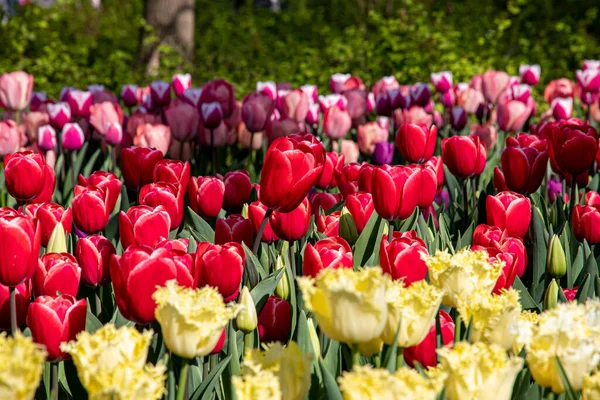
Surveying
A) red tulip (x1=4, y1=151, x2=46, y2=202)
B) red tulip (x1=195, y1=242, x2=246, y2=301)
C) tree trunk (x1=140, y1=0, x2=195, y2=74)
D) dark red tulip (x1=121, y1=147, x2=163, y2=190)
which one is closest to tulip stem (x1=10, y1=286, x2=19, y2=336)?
red tulip (x1=195, y1=242, x2=246, y2=301)

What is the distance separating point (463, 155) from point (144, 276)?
155 cm

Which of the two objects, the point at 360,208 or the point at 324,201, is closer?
the point at 360,208

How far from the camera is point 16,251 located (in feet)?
4.90

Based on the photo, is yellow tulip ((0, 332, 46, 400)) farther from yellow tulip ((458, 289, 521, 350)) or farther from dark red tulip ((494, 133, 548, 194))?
dark red tulip ((494, 133, 548, 194))

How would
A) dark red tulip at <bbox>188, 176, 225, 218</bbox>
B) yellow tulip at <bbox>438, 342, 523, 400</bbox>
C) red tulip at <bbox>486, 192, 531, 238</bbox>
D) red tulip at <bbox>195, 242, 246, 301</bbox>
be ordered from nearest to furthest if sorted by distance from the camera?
1. yellow tulip at <bbox>438, 342, 523, 400</bbox>
2. red tulip at <bbox>195, 242, 246, 301</bbox>
3. red tulip at <bbox>486, 192, 531, 238</bbox>
4. dark red tulip at <bbox>188, 176, 225, 218</bbox>

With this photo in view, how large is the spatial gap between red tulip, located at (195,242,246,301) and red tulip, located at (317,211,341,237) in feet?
1.90

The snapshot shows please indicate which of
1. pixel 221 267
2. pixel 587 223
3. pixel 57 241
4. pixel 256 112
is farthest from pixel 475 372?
pixel 256 112

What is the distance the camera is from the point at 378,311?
1.09m

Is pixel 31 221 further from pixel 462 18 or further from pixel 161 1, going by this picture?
pixel 462 18

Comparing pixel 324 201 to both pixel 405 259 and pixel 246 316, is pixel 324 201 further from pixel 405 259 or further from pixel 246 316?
pixel 246 316

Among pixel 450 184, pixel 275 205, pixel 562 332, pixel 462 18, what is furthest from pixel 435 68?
pixel 562 332

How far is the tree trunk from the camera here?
830 cm

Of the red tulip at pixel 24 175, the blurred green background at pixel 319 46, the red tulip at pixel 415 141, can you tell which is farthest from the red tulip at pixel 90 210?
the blurred green background at pixel 319 46

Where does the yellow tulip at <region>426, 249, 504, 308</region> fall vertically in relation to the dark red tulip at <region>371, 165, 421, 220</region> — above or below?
above
